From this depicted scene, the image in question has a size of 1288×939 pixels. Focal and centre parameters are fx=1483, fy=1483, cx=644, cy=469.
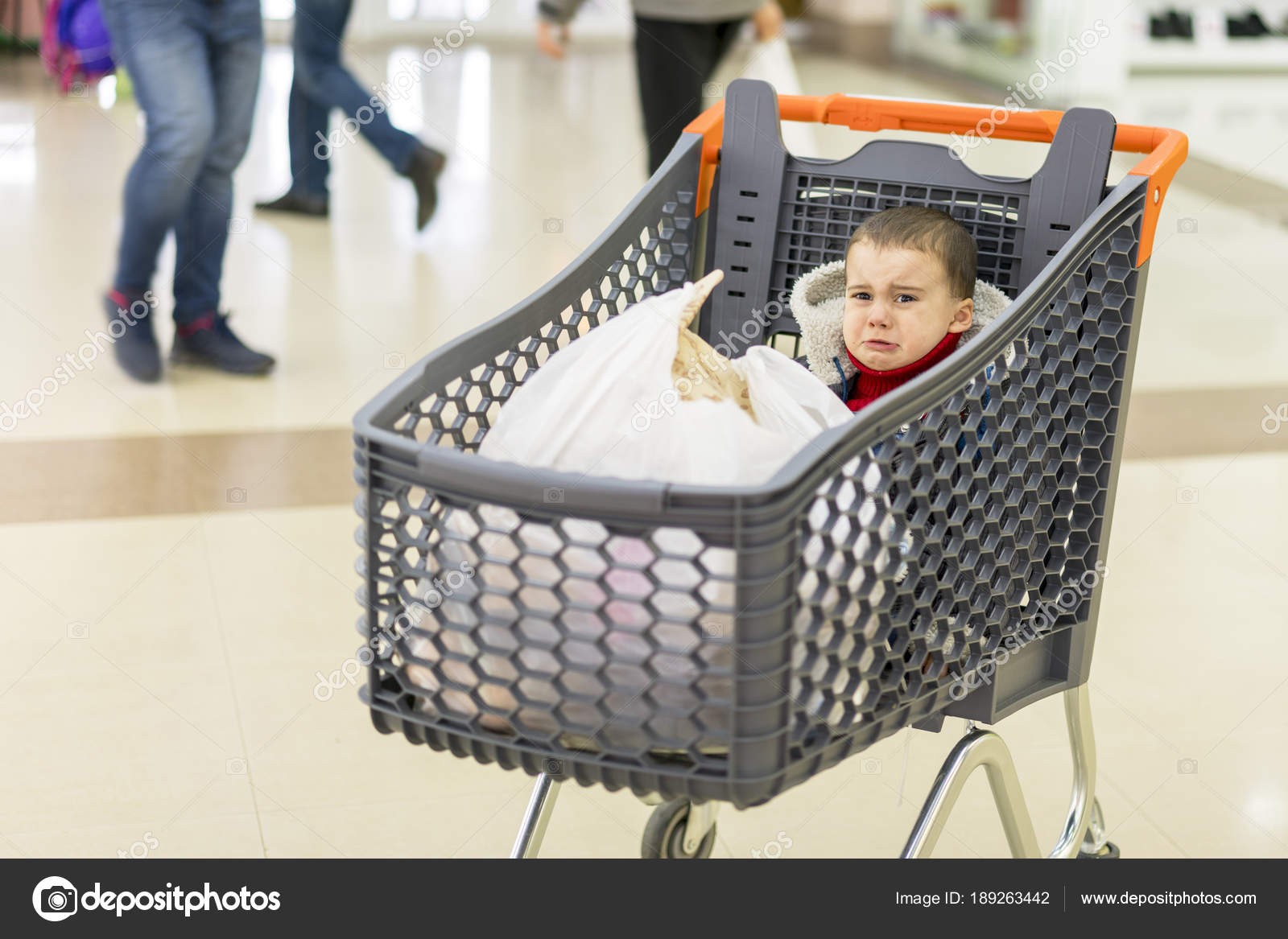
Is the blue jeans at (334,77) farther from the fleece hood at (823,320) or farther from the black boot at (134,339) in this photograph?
the fleece hood at (823,320)

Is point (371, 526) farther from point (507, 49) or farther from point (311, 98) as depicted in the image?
point (507, 49)

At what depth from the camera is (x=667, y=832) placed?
1856 millimetres

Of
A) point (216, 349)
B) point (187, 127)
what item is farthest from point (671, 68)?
point (216, 349)

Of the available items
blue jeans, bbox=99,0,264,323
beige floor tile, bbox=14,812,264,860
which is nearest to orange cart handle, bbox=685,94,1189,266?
beige floor tile, bbox=14,812,264,860

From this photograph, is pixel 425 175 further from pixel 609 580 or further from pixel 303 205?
pixel 609 580

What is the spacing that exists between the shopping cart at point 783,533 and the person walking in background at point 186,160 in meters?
2.11

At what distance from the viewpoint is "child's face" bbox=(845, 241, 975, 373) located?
5.46 feet

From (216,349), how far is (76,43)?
3587mm

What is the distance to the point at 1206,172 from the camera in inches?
240

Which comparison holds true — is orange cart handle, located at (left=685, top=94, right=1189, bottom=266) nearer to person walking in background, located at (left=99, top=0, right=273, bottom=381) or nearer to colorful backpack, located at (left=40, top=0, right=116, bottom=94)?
person walking in background, located at (left=99, top=0, right=273, bottom=381)

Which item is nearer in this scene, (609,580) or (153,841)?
(609,580)

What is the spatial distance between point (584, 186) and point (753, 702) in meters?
4.79

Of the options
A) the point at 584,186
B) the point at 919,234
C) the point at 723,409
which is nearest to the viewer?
the point at 723,409
